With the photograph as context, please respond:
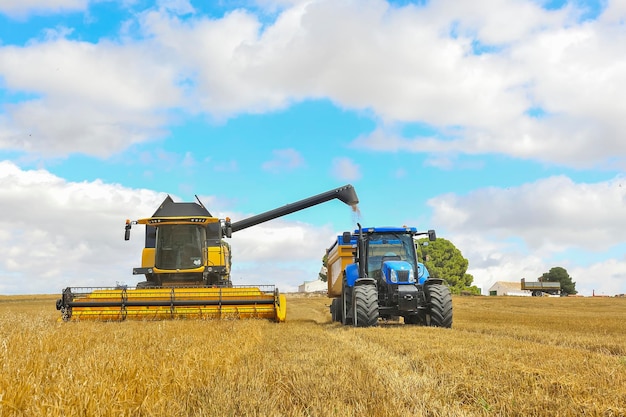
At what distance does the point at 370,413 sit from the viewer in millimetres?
3684

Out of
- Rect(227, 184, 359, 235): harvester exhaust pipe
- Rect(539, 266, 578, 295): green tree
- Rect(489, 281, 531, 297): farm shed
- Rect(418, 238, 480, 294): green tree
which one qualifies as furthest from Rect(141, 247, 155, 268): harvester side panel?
Rect(539, 266, 578, 295): green tree

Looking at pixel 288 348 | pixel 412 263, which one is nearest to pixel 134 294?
pixel 412 263

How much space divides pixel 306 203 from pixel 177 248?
935cm

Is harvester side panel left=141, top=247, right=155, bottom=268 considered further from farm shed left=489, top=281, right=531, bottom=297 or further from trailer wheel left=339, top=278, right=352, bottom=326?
farm shed left=489, top=281, right=531, bottom=297

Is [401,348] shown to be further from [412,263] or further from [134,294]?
[134,294]

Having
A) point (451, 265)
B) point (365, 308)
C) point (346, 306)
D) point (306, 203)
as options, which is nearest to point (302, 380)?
point (365, 308)

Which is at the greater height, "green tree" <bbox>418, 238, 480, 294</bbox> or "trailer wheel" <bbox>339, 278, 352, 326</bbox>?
"green tree" <bbox>418, 238, 480, 294</bbox>

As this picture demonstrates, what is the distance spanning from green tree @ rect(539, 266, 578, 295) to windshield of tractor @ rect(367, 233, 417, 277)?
296 ft

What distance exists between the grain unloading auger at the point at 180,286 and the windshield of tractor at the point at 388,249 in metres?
2.59

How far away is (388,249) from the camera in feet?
46.8

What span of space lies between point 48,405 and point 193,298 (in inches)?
448

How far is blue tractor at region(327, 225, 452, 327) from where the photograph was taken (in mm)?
12711

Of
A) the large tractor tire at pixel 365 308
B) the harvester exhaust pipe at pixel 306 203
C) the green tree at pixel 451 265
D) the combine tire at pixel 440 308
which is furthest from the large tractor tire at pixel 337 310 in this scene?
the green tree at pixel 451 265

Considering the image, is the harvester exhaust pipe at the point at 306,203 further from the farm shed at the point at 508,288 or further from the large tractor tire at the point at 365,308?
the farm shed at the point at 508,288
